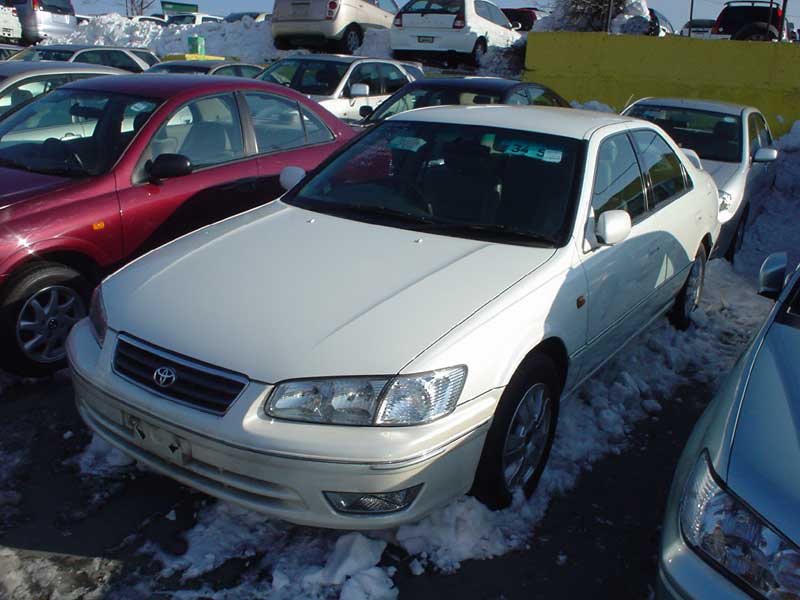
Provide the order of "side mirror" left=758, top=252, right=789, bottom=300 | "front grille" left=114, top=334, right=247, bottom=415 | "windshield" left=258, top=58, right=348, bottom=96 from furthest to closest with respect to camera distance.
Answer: "windshield" left=258, top=58, right=348, bottom=96 < "side mirror" left=758, top=252, right=789, bottom=300 < "front grille" left=114, top=334, right=247, bottom=415

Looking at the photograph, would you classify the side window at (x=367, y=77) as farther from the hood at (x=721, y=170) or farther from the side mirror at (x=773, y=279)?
the side mirror at (x=773, y=279)

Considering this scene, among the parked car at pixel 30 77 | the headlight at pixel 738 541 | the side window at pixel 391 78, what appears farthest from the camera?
the side window at pixel 391 78

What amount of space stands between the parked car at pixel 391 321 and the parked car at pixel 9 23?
22319 mm

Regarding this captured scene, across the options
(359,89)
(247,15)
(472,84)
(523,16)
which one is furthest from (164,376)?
(247,15)

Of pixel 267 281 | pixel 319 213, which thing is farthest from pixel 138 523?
pixel 319 213

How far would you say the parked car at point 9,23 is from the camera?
22188mm

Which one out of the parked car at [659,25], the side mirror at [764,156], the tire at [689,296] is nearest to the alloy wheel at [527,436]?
the tire at [689,296]

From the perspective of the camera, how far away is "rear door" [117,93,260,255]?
15.0ft

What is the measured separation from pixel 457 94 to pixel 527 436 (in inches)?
248

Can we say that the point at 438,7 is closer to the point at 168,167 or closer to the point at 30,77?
the point at 30,77

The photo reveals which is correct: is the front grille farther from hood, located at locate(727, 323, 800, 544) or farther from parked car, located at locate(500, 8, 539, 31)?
parked car, located at locate(500, 8, 539, 31)

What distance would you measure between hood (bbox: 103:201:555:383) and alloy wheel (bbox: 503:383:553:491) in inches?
20.1

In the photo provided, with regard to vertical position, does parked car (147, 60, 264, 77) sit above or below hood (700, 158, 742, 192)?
above

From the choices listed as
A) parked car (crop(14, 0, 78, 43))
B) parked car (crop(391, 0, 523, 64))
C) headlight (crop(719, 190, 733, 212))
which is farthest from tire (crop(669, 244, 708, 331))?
parked car (crop(14, 0, 78, 43))
